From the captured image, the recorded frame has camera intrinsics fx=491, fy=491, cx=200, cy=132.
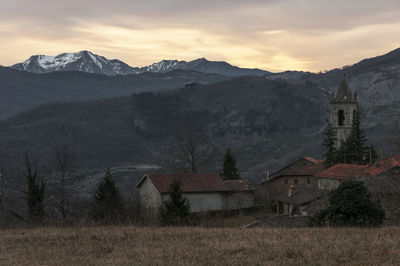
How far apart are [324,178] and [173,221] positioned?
123 feet

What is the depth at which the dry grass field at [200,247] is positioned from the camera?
12.8 meters

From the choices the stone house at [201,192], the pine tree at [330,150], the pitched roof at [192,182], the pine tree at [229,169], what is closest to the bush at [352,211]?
the stone house at [201,192]

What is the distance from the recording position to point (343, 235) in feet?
52.9

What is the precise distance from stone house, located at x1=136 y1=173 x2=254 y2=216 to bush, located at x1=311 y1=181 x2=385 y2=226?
115 ft

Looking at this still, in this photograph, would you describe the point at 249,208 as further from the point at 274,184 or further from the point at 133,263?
the point at 133,263

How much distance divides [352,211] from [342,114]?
6336cm

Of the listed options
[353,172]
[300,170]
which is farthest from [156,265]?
[300,170]

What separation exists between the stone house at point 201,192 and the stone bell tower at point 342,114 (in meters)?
25.7

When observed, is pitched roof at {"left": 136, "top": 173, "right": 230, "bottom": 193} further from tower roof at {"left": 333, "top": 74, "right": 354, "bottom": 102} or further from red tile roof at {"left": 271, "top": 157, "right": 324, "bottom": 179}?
tower roof at {"left": 333, "top": 74, "right": 354, "bottom": 102}

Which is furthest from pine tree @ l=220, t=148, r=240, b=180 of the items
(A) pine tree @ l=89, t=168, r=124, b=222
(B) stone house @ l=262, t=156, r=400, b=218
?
(A) pine tree @ l=89, t=168, r=124, b=222

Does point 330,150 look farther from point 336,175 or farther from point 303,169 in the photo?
point 336,175

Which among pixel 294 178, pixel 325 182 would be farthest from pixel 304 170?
pixel 325 182

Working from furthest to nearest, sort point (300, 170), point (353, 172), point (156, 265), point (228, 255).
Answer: point (300, 170), point (353, 172), point (228, 255), point (156, 265)

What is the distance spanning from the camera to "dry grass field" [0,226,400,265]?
12.8m
